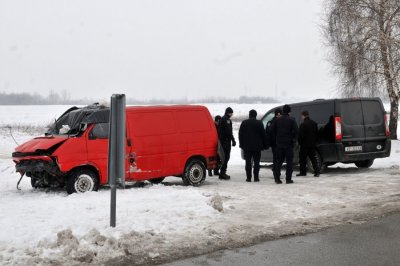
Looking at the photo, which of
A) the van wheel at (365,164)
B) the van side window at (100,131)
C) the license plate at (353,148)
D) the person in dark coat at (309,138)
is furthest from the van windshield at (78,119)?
the van wheel at (365,164)

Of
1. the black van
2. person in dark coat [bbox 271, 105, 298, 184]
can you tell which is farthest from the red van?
the black van

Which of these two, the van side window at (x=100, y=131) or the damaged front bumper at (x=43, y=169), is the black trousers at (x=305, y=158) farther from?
the damaged front bumper at (x=43, y=169)

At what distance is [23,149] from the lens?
33.9 feet

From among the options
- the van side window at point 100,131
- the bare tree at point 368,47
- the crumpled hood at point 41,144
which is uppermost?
the bare tree at point 368,47

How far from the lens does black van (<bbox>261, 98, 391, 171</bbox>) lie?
42.2 ft

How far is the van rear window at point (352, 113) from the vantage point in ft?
42.3

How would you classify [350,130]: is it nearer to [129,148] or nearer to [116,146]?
[129,148]

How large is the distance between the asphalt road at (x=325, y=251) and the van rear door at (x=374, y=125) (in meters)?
6.69

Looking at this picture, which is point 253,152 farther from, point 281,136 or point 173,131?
point 173,131

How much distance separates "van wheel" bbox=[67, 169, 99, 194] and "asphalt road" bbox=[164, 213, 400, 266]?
201 inches

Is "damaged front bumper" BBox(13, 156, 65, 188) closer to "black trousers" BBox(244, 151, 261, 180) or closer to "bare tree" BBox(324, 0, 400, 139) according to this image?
"black trousers" BBox(244, 151, 261, 180)

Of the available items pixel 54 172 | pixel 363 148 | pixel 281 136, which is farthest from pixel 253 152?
pixel 54 172

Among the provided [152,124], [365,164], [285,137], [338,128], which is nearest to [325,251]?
[152,124]

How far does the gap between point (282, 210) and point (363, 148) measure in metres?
5.75
